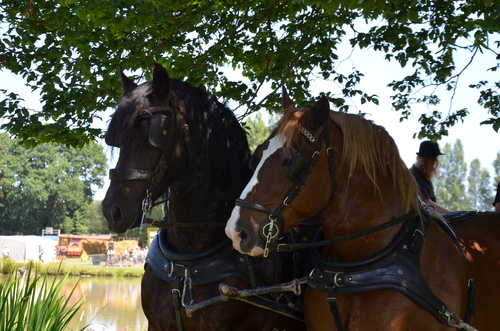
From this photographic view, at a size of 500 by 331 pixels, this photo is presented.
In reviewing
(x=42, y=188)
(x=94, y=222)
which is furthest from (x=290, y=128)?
(x=94, y=222)

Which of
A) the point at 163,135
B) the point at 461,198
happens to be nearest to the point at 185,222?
the point at 163,135

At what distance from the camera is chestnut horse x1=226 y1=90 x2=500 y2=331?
8.61 ft

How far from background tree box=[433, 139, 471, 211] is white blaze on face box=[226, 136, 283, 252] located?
8421cm

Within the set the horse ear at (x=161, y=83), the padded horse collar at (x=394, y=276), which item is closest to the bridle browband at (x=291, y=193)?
the padded horse collar at (x=394, y=276)

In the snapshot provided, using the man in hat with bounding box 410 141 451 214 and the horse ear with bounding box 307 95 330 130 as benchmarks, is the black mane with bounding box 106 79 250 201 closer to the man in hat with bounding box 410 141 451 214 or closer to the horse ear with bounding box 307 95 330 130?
the horse ear with bounding box 307 95 330 130

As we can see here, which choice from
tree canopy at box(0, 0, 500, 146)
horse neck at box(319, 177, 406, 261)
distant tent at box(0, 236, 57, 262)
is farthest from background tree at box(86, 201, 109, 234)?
horse neck at box(319, 177, 406, 261)

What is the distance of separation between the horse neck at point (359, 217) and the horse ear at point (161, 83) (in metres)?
1.26

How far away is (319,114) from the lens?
278 centimetres

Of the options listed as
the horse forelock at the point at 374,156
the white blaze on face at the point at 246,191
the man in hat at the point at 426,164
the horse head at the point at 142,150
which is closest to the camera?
the white blaze on face at the point at 246,191

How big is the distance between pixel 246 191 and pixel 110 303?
15517 millimetres

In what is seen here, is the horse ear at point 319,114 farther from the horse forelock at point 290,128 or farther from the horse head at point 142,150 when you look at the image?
the horse head at point 142,150

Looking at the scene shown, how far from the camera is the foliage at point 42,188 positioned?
61.4 metres

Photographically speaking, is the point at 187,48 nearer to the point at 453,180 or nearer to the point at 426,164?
the point at 426,164

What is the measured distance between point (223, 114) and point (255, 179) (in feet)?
3.09
